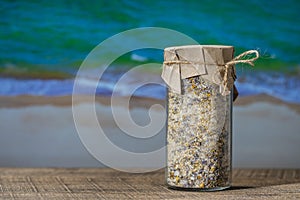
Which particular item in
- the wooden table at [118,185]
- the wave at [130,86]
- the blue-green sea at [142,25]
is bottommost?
the wooden table at [118,185]

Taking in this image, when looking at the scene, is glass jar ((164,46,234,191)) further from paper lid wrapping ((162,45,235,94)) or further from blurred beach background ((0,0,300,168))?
blurred beach background ((0,0,300,168))

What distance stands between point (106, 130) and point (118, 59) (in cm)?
18

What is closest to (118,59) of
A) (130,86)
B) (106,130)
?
(130,86)

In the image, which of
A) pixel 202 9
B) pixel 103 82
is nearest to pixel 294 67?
pixel 202 9

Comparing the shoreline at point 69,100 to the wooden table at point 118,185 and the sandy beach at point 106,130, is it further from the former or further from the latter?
the wooden table at point 118,185

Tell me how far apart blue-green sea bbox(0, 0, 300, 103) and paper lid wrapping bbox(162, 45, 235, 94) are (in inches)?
22.3

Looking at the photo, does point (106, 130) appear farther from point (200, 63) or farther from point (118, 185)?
point (200, 63)

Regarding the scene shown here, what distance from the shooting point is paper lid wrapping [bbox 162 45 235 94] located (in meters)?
0.96

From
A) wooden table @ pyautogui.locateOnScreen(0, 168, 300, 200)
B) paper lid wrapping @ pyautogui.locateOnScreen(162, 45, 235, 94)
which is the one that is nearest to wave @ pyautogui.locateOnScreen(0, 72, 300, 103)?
wooden table @ pyautogui.locateOnScreen(0, 168, 300, 200)

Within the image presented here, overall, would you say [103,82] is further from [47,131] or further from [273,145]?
[273,145]

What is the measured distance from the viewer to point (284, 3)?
1.56 metres

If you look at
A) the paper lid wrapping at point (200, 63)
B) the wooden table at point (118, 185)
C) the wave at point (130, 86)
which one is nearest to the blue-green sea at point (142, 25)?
the wave at point (130, 86)

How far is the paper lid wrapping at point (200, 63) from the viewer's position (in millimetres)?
958

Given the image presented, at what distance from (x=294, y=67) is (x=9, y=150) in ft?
2.51
